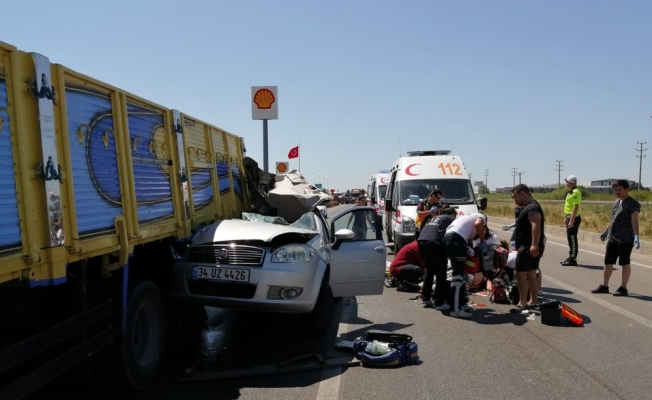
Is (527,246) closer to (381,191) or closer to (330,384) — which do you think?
(330,384)

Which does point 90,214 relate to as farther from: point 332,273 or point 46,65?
point 332,273

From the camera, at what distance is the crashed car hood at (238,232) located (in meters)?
5.97

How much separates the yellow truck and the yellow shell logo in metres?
8.59

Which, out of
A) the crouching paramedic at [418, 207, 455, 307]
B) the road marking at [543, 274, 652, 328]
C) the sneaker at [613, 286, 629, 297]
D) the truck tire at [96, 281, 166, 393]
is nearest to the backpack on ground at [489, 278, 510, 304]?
the crouching paramedic at [418, 207, 455, 307]

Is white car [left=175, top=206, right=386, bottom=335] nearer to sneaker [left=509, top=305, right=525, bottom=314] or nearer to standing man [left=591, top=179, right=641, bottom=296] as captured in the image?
sneaker [left=509, top=305, right=525, bottom=314]

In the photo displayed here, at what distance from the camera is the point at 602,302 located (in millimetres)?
8586

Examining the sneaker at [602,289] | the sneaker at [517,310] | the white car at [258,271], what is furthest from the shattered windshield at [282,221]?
the sneaker at [602,289]

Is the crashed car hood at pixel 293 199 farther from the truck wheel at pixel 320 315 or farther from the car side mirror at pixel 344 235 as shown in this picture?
the truck wheel at pixel 320 315

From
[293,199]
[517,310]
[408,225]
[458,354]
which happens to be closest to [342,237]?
[293,199]

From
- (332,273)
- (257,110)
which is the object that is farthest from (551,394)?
(257,110)

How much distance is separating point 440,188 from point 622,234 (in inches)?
228

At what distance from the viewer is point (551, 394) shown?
4746 mm

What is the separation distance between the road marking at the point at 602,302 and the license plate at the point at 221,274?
4926 mm

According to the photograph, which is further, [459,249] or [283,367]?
[459,249]
